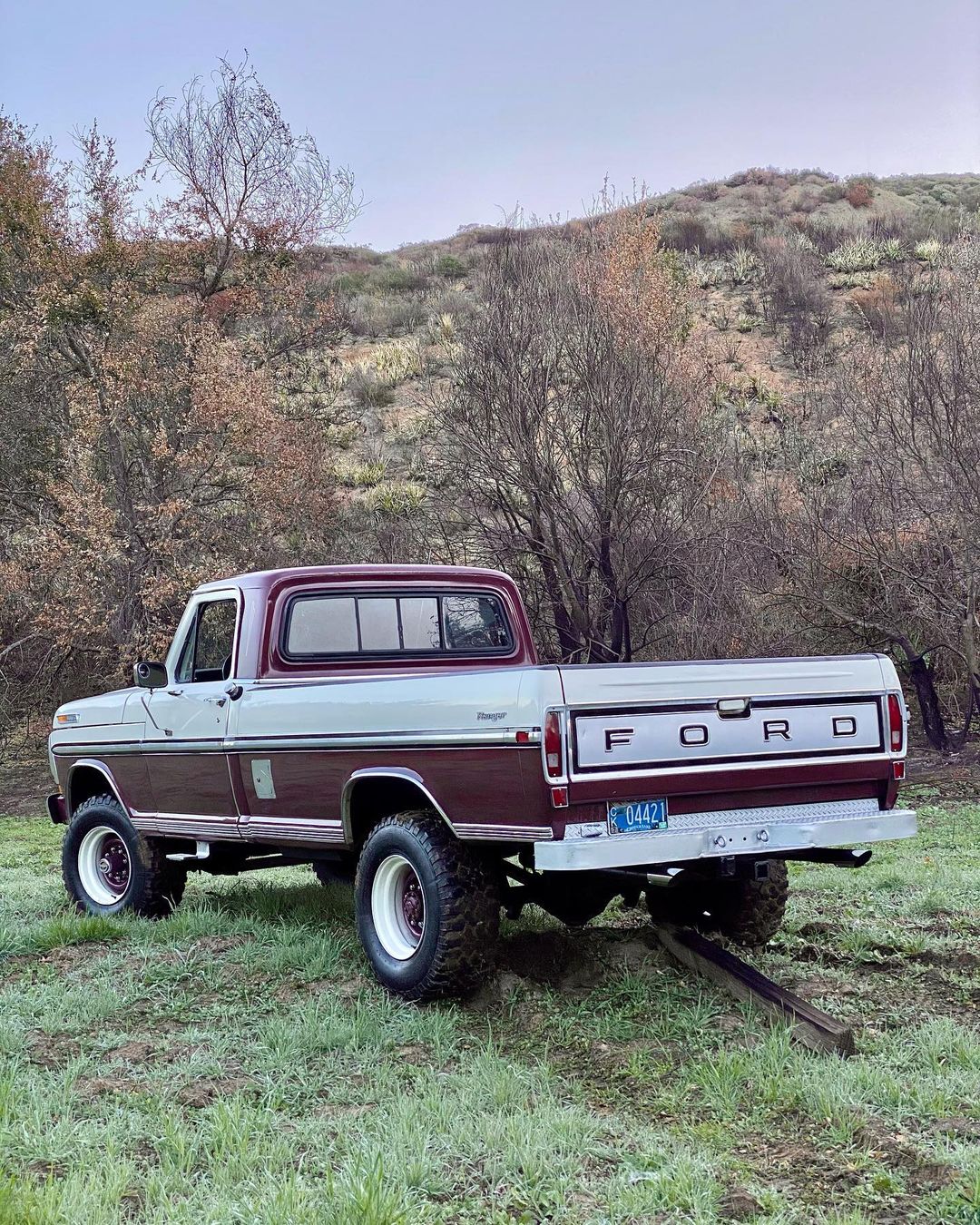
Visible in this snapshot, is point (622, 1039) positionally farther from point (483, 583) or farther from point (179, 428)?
point (179, 428)

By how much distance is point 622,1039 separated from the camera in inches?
191

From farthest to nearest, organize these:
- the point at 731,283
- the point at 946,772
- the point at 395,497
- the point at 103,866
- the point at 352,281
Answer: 1. the point at 352,281
2. the point at 731,283
3. the point at 395,497
4. the point at 946,772
5. the point at 103,866

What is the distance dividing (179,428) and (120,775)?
1175 cm

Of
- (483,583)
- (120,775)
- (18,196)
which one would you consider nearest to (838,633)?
(483,583)

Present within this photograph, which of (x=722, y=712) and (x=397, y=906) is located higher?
(x=722, y=712)

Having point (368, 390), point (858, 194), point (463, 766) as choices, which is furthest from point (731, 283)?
point (463, 766)

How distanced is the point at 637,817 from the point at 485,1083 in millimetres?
1176

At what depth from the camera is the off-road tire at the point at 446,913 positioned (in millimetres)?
5133

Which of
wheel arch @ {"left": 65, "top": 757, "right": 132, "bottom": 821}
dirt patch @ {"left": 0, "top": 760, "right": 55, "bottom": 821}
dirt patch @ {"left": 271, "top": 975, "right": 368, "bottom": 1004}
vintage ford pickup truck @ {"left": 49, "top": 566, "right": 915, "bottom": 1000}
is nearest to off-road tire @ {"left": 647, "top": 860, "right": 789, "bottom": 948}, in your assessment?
vintage ford pickup truck @ {"left": 49, "top": 566, "right": 915, "bottom": 1000}

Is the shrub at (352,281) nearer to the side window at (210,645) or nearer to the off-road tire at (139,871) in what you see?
the off-road tire at (139,871)

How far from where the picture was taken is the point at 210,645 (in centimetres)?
686

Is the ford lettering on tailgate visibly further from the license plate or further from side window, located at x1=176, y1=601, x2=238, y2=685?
side window, located at x1=176, y1=601, x2=238, y2=685

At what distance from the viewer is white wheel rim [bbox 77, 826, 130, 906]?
7.71 m

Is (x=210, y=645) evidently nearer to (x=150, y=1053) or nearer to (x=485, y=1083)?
(x=150, y=1053)
